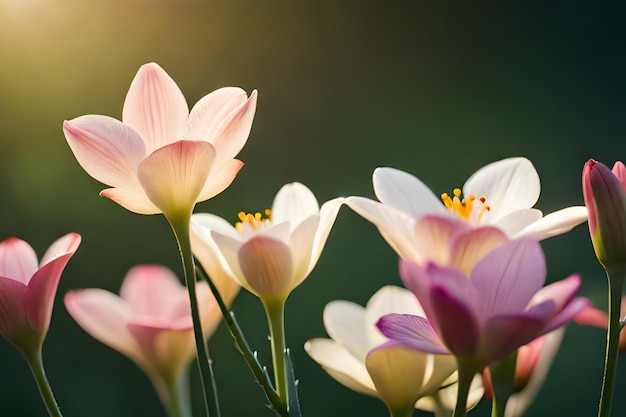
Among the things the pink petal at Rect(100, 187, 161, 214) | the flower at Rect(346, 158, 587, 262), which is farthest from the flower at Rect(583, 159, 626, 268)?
the pink petal at Rect(100, 187, 161, 214)

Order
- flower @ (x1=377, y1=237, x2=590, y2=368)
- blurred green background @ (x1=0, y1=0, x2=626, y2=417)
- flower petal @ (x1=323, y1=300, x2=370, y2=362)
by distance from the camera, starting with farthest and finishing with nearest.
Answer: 1. blurred green background @ (x1=0, y1=0, x2=626, y2=417)
2. flower petal @ (x1=323, y1=300, x2=370, y2=362)
3. flower @ (x1=377, y1=237, x2=590, y2=368)

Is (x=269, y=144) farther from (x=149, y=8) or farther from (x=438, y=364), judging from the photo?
(x=438, y=364)

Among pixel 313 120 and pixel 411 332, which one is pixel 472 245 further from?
pixel 313 120

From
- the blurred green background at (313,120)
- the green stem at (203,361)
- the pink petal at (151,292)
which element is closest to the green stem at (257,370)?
the green stem at (203,361)

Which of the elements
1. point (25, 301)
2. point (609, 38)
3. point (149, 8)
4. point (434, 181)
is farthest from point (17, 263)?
point (609, 38)

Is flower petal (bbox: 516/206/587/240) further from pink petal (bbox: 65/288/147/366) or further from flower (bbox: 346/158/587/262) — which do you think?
pink petal (bbox: 65/288/147/366)

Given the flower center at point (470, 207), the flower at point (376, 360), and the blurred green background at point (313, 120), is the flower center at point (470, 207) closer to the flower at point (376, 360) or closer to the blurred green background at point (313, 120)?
the flower at point (376, 360)
